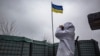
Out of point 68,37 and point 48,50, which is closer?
point 68,37

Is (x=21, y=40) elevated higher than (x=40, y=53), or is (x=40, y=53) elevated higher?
(x=21, y=40)

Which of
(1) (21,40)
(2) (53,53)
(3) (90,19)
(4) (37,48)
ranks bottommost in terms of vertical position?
(2) (53,53)

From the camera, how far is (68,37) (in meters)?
2.39

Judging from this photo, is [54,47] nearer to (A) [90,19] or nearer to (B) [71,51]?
(A) [90,19]

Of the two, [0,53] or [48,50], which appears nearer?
[0,53]

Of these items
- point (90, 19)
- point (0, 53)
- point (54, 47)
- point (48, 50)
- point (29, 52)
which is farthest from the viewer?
point (54, 47)

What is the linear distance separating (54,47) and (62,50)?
25.2 ft

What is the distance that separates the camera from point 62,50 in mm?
2311

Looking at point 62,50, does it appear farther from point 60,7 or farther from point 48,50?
point 60,7

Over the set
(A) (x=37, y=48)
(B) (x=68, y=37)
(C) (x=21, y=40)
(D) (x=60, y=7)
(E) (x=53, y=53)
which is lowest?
(E) (x=53, y=53)

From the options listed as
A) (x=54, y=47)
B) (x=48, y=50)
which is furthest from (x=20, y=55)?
(x=54, y=47)

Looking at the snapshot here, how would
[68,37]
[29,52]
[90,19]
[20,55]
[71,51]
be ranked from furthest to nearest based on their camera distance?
[29,52], [20,55], [90,19], [68,37], [71,51]

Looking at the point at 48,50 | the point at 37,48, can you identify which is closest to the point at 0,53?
the point at 37,48

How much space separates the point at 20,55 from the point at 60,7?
485 cm
